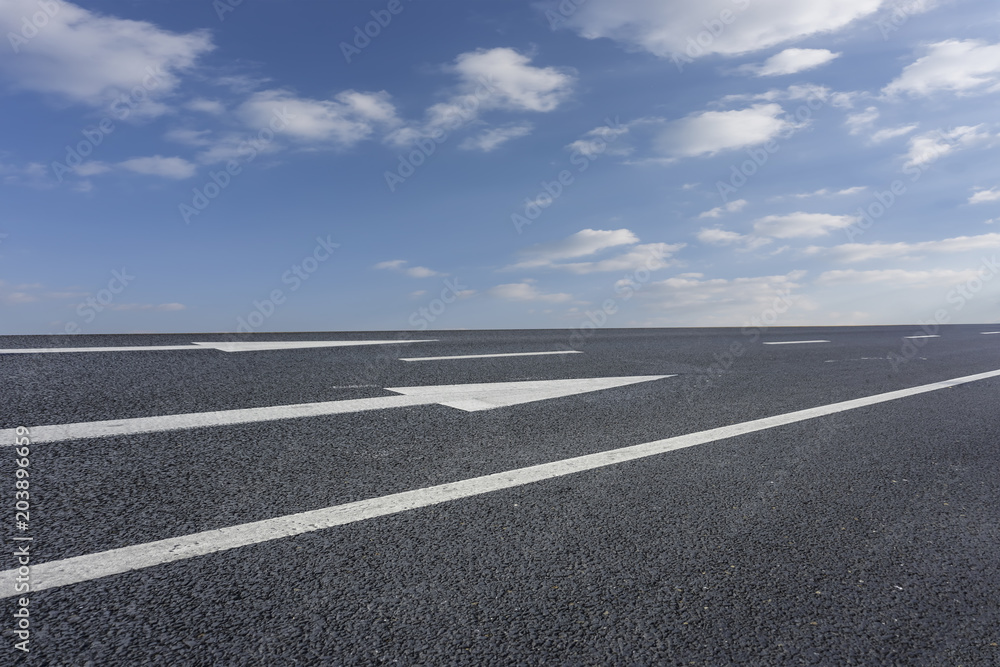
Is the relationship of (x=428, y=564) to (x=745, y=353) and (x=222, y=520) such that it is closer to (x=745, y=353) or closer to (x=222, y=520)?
(x=222, y=520)

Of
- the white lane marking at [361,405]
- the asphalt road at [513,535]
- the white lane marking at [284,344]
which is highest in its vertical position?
the white lane marking at [284,344]

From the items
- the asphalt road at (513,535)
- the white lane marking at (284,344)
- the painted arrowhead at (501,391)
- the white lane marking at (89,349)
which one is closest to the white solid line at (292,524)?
the asphalt road at (513,535)

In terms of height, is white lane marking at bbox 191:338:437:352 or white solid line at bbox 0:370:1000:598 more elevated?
white lane marking at bbox 191:338:437:352

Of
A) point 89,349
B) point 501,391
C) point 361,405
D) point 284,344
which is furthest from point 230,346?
point 501,391

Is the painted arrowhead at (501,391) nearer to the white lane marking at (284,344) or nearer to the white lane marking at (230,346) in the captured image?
the white lane marking at (284,344)

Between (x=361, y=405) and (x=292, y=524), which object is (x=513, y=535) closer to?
(x=292, y=524)

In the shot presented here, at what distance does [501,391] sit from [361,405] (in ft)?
4.70

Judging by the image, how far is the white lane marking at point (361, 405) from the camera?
3.99 metres

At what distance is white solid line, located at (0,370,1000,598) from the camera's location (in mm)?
2254

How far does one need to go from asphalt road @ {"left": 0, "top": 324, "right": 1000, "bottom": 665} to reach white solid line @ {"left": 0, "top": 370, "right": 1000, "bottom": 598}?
0.05 metres

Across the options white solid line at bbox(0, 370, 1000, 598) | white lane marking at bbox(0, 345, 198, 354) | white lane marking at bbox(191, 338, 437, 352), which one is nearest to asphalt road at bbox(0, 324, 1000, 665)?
white solid line at bbox(0, 370, 1000, 598)

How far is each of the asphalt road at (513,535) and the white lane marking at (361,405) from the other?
166 millimetres

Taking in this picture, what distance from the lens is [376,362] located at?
7281 millimetres

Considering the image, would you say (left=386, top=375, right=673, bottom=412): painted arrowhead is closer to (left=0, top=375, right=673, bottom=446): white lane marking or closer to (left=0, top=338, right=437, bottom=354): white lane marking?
(left=0, top=375, right=673, bottom=446): white lane marking
